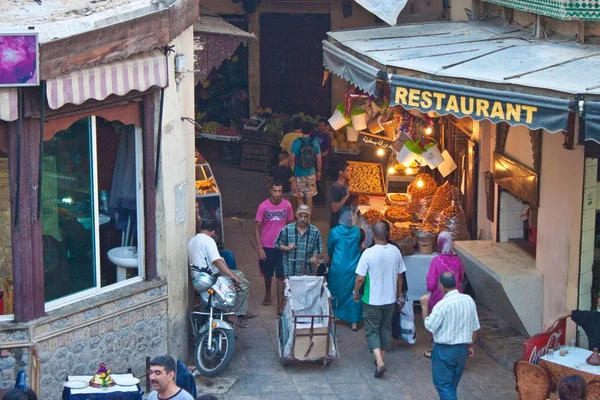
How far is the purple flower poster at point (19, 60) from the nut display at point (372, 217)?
604 cm

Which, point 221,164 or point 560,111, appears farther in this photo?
point 221,164

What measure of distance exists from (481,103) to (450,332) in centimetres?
204

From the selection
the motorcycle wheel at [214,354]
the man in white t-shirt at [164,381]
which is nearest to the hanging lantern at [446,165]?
the motorcycle wheel at [214,354]

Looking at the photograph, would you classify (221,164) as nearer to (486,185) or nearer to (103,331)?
(486,185)

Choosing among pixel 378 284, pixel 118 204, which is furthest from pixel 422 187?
pixel 118 204

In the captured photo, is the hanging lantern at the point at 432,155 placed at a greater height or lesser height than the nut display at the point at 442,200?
greater

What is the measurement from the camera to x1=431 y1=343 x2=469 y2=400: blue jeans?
9.52m

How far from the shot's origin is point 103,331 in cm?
961

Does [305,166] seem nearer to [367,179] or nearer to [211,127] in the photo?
[367,179]

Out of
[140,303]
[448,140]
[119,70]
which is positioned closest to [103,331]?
[140,303]

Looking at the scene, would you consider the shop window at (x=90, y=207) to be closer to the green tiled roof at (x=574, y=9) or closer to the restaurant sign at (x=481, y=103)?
the restaurant sign at (x=481, y=103)

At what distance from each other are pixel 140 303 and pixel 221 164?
9343 mm

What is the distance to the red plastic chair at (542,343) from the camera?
9836 mm

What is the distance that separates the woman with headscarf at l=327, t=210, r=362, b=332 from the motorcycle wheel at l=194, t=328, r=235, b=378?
1.87 meters
